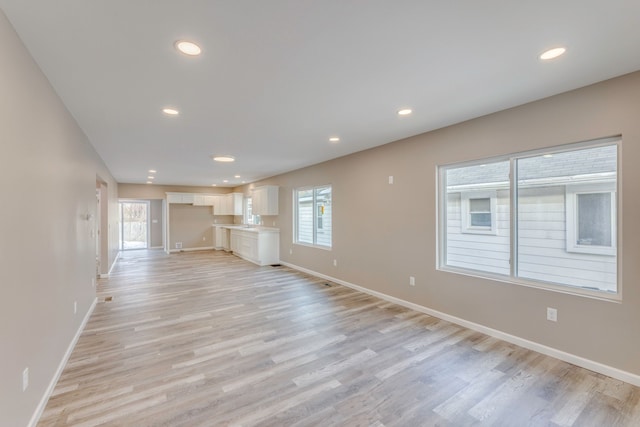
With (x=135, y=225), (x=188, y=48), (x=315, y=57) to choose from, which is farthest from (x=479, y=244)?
(x=135, y=225)

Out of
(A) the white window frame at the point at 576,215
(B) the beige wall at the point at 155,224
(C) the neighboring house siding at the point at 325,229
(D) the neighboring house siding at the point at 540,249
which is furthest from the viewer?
(B) the beige wall at the point at 155,224

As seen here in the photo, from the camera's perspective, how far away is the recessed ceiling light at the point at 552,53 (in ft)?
6.28

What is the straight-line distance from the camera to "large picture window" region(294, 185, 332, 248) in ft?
19.9

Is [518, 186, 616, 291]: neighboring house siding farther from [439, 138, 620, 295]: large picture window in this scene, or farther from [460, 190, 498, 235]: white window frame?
[460, 190, 498, 235]: white window frame

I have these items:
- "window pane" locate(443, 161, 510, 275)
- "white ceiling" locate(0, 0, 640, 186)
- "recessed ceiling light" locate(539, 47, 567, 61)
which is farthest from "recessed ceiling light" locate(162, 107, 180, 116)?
"window pane" locate(443, 161, 510, 275)

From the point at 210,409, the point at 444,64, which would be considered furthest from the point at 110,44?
the point at 210,409

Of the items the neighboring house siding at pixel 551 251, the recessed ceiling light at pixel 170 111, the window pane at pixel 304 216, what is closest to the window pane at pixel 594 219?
the neighboring house siding at pixel 551 251

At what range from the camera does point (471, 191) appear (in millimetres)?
3508

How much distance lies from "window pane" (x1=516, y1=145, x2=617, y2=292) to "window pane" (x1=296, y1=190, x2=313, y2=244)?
170 inches

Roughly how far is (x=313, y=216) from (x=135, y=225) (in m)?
8.50

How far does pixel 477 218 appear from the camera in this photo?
136 inches

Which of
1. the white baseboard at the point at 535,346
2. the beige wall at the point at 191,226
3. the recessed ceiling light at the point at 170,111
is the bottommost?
the white baseboard at the point at 535,346

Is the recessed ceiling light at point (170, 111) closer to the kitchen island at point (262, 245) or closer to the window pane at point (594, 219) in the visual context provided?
the window pane at point (594, 219)

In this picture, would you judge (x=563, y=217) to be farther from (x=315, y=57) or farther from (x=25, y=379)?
(x=25, y=379)
